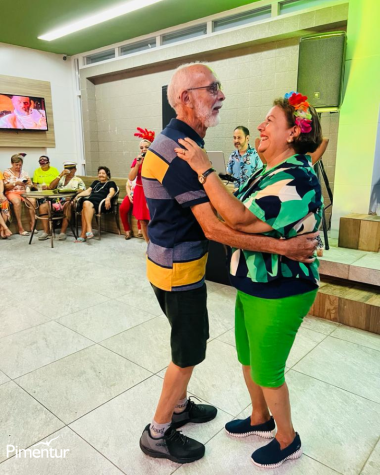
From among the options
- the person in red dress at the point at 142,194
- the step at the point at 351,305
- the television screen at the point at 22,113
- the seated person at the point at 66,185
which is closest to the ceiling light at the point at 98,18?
the television screen at the point at 22,113

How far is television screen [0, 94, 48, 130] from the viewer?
6605 millimetres

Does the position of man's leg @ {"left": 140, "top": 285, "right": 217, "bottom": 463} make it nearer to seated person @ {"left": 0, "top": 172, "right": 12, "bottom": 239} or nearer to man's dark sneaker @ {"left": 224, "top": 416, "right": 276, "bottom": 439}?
man's dark sneaker @ {"left": 224, "top": 416, "right": 276, "bottom": 439}

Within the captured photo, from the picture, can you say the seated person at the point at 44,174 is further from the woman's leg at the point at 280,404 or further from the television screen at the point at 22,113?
the woman's leg at the point at 280,404

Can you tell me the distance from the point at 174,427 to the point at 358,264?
2.04m

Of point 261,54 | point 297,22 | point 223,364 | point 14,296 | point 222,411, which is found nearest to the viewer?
point 222,411

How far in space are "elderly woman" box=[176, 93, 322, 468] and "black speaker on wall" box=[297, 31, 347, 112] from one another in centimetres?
257

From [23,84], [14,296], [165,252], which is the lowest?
[14,296]

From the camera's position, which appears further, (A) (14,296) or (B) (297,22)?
(B) (297,22)

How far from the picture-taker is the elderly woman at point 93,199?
569cm

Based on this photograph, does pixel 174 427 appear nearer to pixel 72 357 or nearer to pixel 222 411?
pixel 222 411

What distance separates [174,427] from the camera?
1.62 metres

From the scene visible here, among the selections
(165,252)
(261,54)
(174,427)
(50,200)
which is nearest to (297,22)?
(261,54)

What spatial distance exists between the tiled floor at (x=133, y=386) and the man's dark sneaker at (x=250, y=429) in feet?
0.12

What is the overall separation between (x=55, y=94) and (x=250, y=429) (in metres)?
7.54
